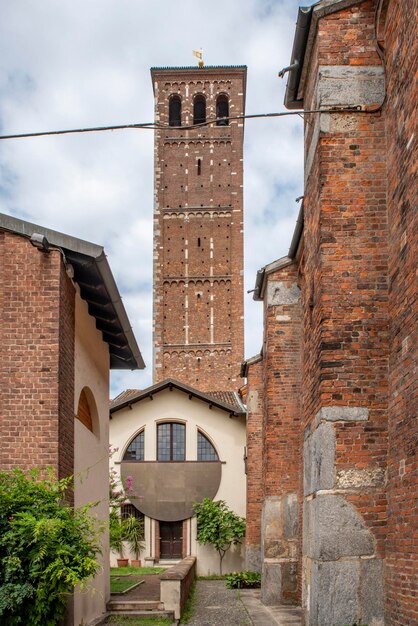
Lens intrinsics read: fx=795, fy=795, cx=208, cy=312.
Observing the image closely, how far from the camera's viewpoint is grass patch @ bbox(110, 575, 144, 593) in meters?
18.3

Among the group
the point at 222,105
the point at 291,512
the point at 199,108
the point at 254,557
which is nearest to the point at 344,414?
the point at 291,512

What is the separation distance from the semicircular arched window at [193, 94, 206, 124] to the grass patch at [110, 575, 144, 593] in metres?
32.3

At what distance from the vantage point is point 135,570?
1042 inches

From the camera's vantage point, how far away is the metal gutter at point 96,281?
10.0 m

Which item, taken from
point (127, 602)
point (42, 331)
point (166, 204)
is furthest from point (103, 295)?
point (166, 204)

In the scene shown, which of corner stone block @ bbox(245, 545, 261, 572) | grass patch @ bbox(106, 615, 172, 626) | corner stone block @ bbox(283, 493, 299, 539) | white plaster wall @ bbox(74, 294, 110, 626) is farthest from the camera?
corner stone block @ bbox(245, 545, 261, 572)

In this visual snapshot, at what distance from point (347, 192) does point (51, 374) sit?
4318mm

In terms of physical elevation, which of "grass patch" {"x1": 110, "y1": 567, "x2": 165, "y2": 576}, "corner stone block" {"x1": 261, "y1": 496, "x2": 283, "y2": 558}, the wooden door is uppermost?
"corner stone block" {"x1": 261, "y1": 496, "x2": 283, "y2": 558}

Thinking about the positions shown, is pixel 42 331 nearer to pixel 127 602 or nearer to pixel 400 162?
pixel 400 162

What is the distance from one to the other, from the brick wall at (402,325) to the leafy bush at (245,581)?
14.1 metres

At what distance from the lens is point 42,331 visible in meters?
9.88

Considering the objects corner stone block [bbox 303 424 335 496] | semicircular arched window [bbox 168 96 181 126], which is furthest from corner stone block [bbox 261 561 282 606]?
semicircular arched window [bbox 168 96 181 126]

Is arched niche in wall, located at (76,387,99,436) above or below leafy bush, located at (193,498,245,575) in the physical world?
above

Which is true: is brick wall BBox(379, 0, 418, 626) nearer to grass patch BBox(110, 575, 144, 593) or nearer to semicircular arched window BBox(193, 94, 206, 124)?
grass patch BBox(110, 575, 144, 593)
